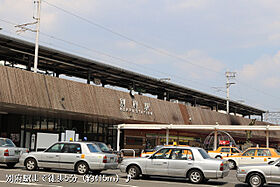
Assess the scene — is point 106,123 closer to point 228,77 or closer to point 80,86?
point 80,86

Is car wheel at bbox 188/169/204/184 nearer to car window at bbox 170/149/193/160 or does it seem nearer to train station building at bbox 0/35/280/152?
car window at bbox 170/149/193/160

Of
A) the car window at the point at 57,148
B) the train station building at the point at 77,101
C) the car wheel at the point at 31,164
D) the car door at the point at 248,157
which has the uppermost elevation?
the train station building at the point at 77,101

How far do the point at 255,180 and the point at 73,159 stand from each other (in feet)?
26.1

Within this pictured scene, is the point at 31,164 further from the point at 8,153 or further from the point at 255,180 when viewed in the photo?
the point at 255,180

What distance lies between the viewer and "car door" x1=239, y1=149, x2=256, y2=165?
88.5ft

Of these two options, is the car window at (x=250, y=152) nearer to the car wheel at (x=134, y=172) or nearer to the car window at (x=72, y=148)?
the car wheel at (x=134, y=172)

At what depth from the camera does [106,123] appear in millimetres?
43250

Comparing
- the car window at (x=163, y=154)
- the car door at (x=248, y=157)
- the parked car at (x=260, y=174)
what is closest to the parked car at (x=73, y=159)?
the car window at (x=163, y=154)

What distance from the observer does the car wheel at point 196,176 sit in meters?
16.5

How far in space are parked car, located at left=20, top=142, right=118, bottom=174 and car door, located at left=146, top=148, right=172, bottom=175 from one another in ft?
7.35

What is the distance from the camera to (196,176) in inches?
652

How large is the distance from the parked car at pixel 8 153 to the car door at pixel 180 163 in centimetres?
822

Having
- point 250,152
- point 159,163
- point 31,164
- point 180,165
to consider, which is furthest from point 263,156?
point 31,164

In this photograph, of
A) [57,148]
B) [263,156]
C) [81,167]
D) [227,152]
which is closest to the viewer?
[81,167]
